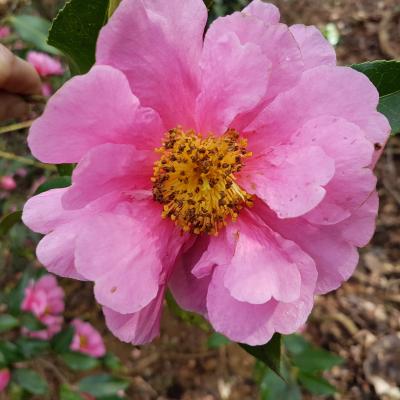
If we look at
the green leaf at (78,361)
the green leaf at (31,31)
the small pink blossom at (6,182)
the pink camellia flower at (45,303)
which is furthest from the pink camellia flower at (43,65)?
the green leaf at (78,361)

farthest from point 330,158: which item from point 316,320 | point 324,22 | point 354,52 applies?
point 324,22

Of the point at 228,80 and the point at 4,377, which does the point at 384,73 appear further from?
the point at 4,377

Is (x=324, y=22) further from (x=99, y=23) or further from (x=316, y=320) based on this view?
(x=99, y=23)

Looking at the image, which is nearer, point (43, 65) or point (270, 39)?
point (270, 39)

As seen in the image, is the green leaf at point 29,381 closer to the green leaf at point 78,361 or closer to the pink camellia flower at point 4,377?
the pink camellia flower at point 4,377

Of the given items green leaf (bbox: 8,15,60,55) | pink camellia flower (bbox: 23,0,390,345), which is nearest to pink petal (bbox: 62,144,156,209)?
pink camellia flower (bbox: 23,0,390,345)

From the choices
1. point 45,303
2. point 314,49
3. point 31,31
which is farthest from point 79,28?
point 45,303

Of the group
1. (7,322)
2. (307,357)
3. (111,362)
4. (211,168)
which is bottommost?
(111,362)
